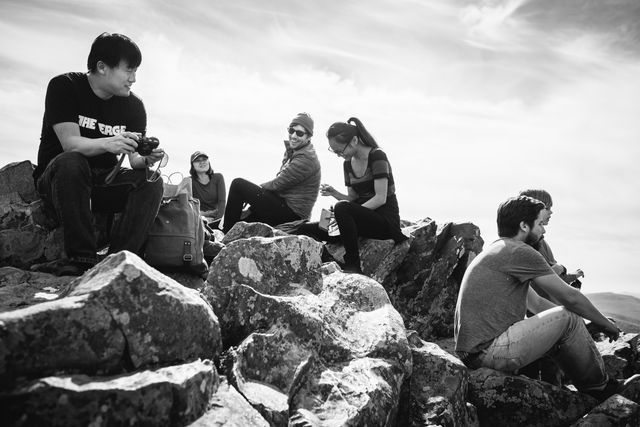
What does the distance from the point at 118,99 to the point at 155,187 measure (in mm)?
1337

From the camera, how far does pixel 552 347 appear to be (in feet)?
19.7

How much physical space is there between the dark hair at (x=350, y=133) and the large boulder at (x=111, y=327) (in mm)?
5684

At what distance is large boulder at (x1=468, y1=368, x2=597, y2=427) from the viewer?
5.68m

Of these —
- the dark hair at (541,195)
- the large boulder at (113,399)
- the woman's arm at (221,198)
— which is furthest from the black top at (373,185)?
the large boulder at (113,399)

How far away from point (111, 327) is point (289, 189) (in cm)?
664

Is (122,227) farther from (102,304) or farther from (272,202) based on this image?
(272,202)

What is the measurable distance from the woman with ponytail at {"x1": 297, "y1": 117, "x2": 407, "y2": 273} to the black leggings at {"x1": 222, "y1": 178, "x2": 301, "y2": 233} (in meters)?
0.57

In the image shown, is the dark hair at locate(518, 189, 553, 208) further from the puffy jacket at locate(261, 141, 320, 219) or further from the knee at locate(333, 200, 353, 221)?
the puffy jacket at locate(261, 141, 320, 219)

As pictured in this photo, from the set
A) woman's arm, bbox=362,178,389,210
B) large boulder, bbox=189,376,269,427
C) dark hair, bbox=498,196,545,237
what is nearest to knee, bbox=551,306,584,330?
dark hair, bbox=498,196,545,237

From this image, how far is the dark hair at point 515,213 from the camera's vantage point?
6.24m

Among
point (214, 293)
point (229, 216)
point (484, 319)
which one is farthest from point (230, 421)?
point (229, 216)

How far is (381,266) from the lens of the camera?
9016mm

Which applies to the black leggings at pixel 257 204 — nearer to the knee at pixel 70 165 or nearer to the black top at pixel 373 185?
the black top at pixel 373 185

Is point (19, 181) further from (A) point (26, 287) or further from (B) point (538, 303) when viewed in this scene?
(B) point (538, 303)
